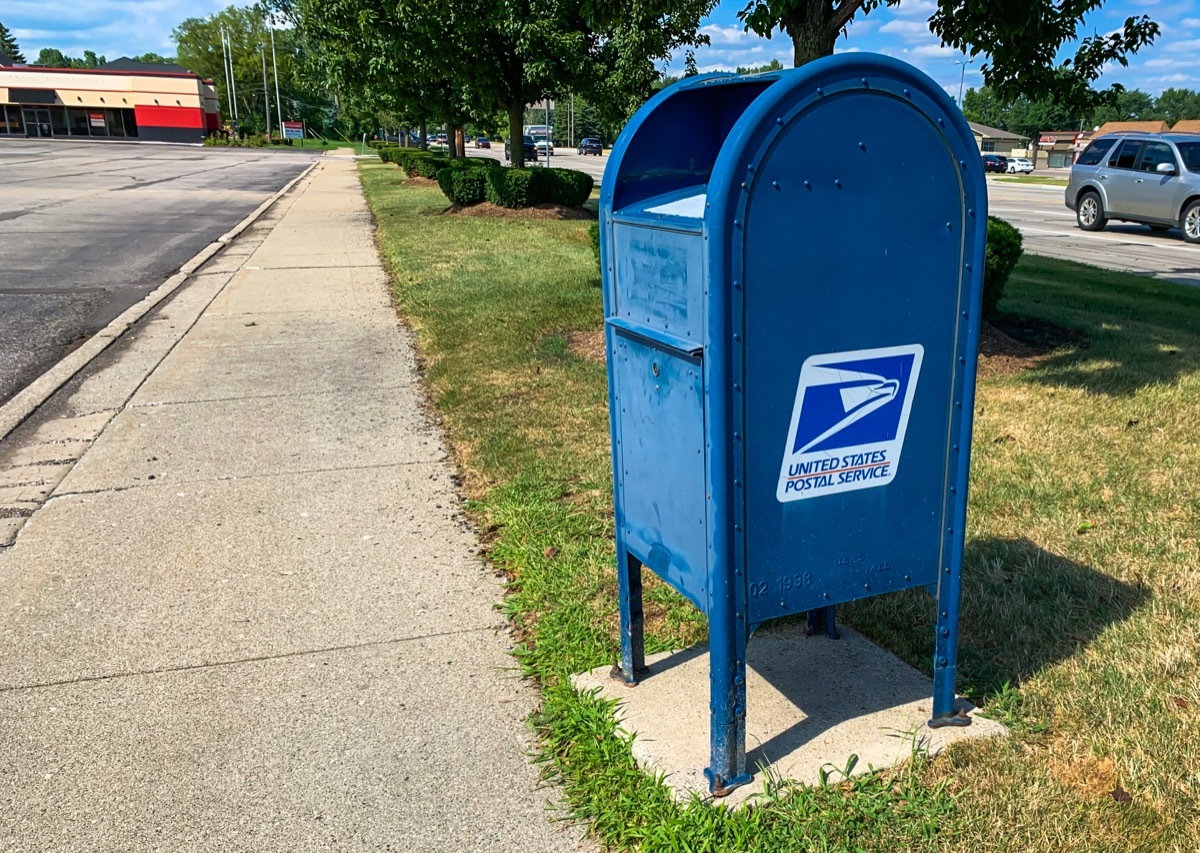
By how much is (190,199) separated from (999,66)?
22.3 metres

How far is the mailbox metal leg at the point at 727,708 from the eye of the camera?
2.43 metres

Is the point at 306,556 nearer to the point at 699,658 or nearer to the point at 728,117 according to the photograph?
the point at 699,658

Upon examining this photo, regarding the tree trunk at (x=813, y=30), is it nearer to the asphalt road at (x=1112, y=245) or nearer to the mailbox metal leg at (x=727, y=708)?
the mailbox metal leg at (x=727, y=708)

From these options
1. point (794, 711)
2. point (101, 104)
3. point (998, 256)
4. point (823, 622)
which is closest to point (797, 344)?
point (794, 711)

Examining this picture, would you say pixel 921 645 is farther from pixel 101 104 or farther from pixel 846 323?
pixel 101 104

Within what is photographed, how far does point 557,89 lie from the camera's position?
58.7ft

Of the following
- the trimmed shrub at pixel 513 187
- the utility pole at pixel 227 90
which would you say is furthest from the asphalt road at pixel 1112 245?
the utility pole at pixel 227 90

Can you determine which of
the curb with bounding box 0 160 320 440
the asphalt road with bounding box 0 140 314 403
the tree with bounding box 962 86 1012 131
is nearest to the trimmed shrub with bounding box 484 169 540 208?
the asphalt road with bounding box 0 140 314 403

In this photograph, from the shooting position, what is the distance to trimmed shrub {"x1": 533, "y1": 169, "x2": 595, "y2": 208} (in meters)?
19.2

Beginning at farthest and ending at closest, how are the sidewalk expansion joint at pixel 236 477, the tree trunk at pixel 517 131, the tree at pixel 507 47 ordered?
the tree trunk at pixel 517 131, the tree at pixel 507 47, the sidewalk expansion joint at pixel 236 477

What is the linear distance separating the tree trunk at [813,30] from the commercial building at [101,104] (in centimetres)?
8634

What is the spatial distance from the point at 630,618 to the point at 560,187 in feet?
56.5

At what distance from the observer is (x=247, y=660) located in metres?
3.29

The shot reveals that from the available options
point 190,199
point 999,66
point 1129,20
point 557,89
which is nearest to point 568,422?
point 999,66
